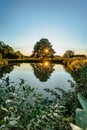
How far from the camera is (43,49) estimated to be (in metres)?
102

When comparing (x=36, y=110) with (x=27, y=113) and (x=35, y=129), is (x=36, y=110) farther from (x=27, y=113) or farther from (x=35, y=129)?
(x=35, y=129)

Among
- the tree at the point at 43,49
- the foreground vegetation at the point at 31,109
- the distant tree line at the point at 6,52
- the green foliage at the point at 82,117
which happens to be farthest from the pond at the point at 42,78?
the tree at the point at 43,49

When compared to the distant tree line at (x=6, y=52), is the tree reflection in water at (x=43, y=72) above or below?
below

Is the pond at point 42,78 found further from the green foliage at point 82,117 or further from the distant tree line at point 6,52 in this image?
the distant tree line at point 6,52

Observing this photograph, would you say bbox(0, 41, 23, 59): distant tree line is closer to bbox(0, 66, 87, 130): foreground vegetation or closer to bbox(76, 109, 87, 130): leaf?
bbox(0, 66, 87, 130): foreground vegetation

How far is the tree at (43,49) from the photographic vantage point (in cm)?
9990

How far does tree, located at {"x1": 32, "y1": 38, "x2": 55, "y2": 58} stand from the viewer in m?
99.9

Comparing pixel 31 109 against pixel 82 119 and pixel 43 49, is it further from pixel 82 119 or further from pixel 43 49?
pixel 43 49

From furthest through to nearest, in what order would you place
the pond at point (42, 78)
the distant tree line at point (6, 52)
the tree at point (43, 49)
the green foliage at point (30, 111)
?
the tree at point (43, 49) → the distant tree line at point (6, 52) → the pond at point (42, 78) → the green foliage at point (30, 111)

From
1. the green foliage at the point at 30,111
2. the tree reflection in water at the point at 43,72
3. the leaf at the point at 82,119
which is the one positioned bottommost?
the tree reflection in water at the point at 43,72

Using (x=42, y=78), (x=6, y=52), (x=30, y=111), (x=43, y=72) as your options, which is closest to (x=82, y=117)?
(x=30, y=111)

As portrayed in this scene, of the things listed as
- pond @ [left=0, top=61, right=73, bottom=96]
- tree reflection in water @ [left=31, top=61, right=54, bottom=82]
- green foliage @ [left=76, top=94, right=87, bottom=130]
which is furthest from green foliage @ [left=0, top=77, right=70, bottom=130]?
tree reflection in water @ [left=31, top=61, right=54, bottom=82]

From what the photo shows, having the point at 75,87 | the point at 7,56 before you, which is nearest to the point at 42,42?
the point at 7,56

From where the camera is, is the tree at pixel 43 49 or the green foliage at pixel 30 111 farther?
the tree at pixel 43 49
